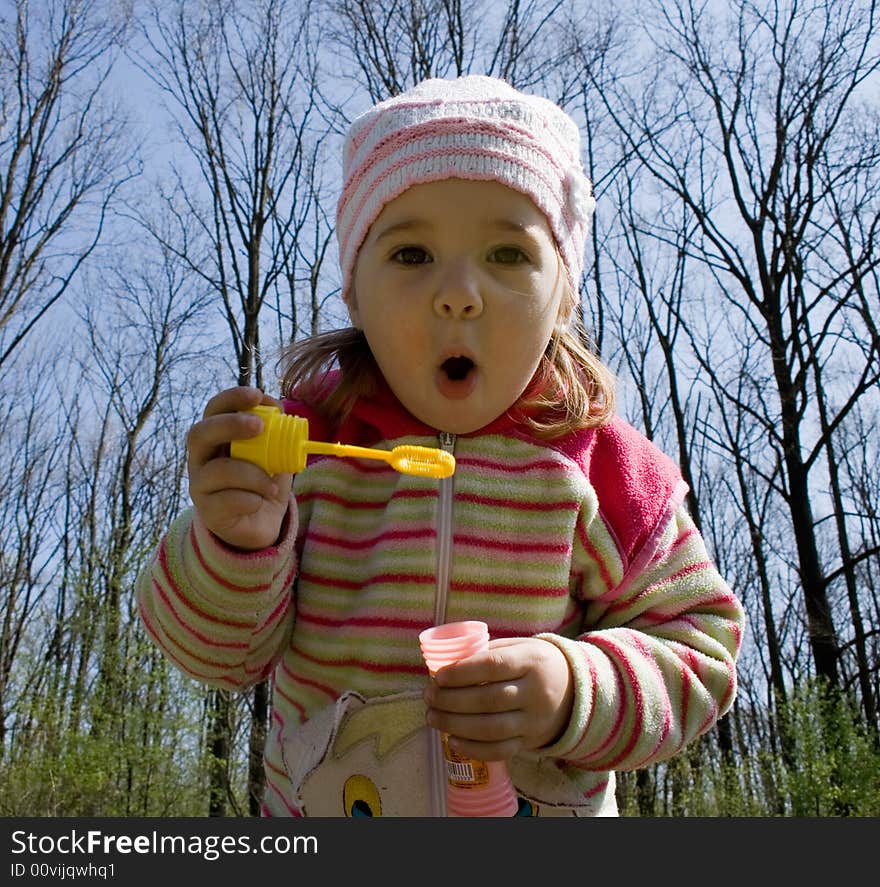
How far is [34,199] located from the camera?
8.90m

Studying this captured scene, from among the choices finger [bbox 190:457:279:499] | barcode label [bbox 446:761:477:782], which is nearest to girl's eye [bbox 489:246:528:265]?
finger [bbox 190:457:279:499]

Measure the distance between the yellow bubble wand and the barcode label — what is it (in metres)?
0.36

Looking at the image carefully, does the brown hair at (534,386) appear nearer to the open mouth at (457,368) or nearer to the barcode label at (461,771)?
the open mouth at (457,368)

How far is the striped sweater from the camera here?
3.83 feet

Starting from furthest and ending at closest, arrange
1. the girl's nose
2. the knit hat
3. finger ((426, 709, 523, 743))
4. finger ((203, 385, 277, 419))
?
the knit hat
the girl's nose
finger ((203, 385, 277, 419))
finger ((426, 709, 523, 743))

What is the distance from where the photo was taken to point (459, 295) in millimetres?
1203

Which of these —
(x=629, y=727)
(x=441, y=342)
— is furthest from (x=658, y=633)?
(x=441, y=342)

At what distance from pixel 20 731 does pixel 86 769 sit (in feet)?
7.57

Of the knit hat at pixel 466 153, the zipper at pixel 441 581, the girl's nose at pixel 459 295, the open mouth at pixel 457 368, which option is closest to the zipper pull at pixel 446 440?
the zipper at pixel 441 581

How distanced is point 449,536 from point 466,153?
59 cm

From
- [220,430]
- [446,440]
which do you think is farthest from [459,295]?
[220,430]

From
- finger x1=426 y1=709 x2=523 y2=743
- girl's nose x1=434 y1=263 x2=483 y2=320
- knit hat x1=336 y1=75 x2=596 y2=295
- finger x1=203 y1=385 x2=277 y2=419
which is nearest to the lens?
finger x1=426 y1=709 x2=523 y2=743

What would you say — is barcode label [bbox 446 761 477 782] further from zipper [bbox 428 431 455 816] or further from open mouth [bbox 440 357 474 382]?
open mouth [bbox 440 357 474 382]

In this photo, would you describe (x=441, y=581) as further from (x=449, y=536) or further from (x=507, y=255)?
(x=507, y=255)
